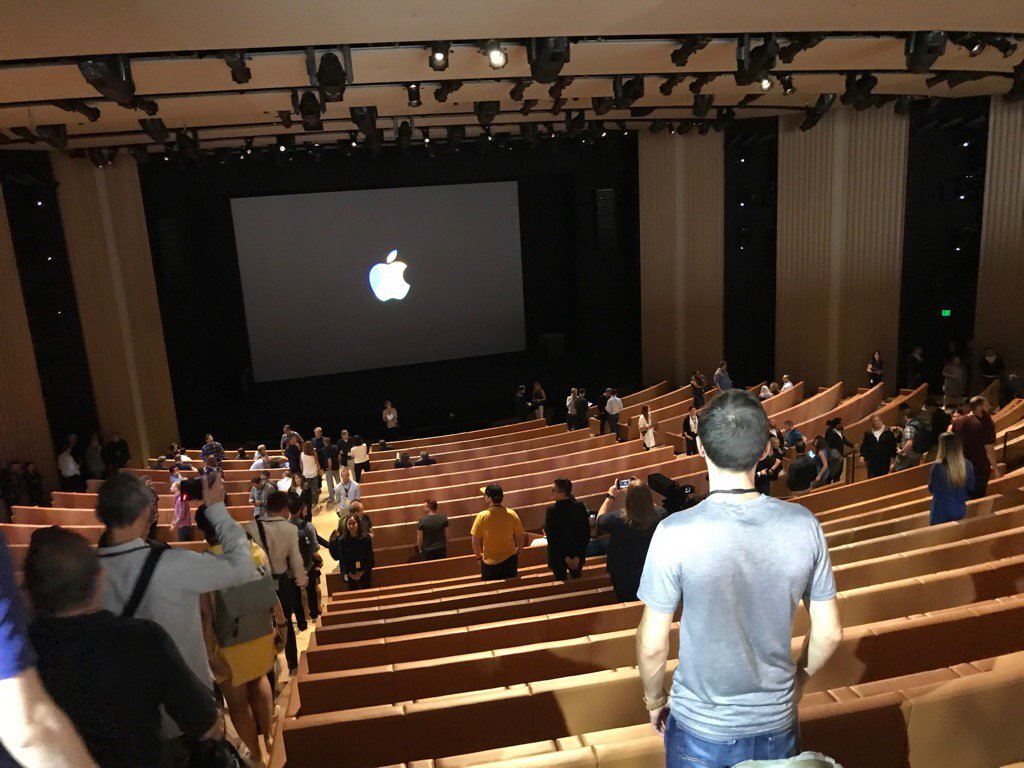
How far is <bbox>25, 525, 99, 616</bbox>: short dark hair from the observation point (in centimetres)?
175

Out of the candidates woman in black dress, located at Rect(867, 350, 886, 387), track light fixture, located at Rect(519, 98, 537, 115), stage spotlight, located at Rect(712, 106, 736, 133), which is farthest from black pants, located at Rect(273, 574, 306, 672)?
woman in black dress, located at Rect(867, 350, 886, 387)

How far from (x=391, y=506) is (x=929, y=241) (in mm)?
11035

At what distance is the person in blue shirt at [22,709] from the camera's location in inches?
54.0

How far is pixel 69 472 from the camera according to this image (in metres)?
12.5

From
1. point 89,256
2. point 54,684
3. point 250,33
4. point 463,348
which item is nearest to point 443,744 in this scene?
point 54,684

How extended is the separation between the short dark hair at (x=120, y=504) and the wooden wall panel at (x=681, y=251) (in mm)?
15065

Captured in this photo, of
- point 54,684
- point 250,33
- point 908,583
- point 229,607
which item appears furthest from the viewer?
point 250,33

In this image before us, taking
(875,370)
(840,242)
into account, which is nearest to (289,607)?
(875,370)

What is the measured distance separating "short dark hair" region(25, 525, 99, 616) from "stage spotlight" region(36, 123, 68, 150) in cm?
1032

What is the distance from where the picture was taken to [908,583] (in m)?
3.62

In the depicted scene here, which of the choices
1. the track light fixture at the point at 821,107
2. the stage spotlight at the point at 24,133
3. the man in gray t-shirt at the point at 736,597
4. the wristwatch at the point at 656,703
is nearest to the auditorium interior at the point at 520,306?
the stage spotlight at the point at 24,133

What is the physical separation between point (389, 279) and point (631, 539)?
46.5 feet

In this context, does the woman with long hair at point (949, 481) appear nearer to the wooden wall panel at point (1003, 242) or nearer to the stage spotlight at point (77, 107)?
the stage spotlight at point (77, 107)

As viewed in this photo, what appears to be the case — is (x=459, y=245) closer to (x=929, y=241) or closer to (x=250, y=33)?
(x=929, y=241)
